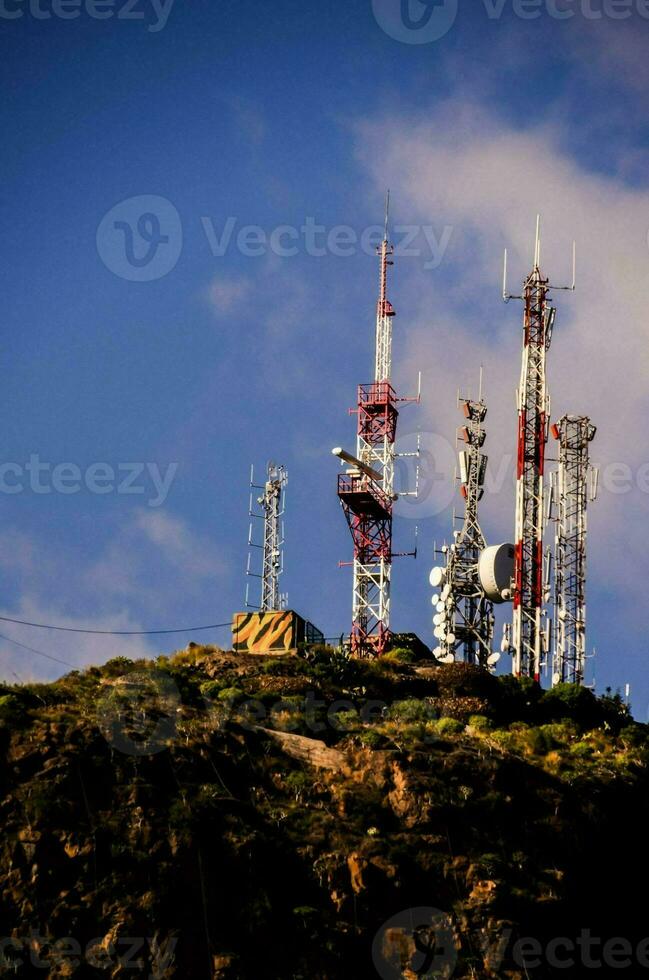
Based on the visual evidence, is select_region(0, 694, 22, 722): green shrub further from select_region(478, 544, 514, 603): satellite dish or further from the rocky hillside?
select_region(478, 544, 514, 603): satellite dish

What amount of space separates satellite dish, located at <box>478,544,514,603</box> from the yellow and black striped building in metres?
11.1

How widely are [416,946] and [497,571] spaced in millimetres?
31512

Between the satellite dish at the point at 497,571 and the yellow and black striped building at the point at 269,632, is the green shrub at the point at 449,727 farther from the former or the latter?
the satellite dish at the point at 497,571

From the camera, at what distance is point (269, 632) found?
70.8 metres

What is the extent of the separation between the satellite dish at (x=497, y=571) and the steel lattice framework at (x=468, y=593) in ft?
5.17

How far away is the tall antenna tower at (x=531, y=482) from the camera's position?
76.2 meters

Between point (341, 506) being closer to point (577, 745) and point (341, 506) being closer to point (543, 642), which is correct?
point (543, 642)

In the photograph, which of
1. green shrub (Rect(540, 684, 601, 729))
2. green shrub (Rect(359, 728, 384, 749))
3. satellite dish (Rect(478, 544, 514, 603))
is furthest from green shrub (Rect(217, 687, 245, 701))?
satellite dish (Rect(478, 544, 514, 603))

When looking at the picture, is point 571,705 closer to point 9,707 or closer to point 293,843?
point 293,843

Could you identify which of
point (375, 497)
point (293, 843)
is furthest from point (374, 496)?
point (293, 843)

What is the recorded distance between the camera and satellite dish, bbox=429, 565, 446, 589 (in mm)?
81250

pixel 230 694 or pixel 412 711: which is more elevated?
pixel 412 711

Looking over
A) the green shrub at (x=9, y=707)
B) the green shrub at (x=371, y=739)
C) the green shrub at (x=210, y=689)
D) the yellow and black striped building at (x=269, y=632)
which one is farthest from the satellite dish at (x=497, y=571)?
the green shrub at (x=9, y=707)

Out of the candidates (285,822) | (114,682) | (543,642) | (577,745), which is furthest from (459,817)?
(543,642)
